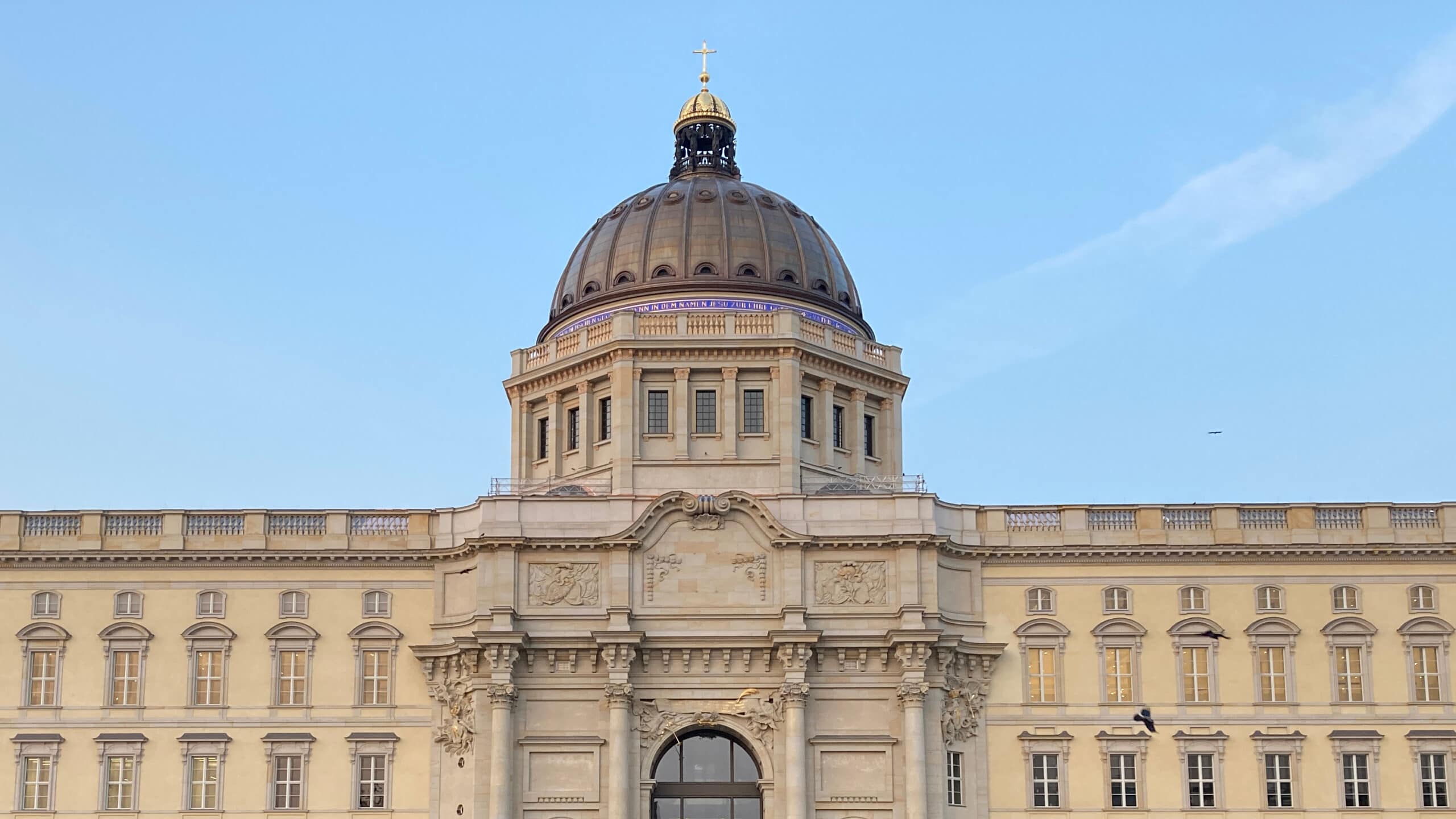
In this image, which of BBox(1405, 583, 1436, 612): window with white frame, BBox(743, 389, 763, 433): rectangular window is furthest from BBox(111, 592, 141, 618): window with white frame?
BBox(1405, 583, 1436, 612): window with white frame

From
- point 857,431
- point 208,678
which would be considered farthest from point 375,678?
point 857,431

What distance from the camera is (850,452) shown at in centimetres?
7700

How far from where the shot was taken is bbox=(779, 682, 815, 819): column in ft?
219

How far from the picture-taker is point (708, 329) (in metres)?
75.4

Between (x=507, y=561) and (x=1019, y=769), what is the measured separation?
18.0 m

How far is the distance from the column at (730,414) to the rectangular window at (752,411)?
1.80 ft

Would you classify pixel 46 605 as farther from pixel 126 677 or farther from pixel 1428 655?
pixel 1428 655

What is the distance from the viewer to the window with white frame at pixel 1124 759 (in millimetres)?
68812

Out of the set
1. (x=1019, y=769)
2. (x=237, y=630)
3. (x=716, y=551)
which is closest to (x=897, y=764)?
(x=1019, y=769)

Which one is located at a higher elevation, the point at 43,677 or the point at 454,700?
the point at 43,677

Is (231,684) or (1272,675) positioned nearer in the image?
(1272,675)

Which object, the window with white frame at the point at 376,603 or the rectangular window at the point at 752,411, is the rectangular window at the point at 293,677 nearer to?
the window with white frame at the point at 376,603

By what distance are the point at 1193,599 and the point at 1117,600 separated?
2.49 m

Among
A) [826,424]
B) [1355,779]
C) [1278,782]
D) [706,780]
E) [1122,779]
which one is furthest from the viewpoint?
[826,424]
